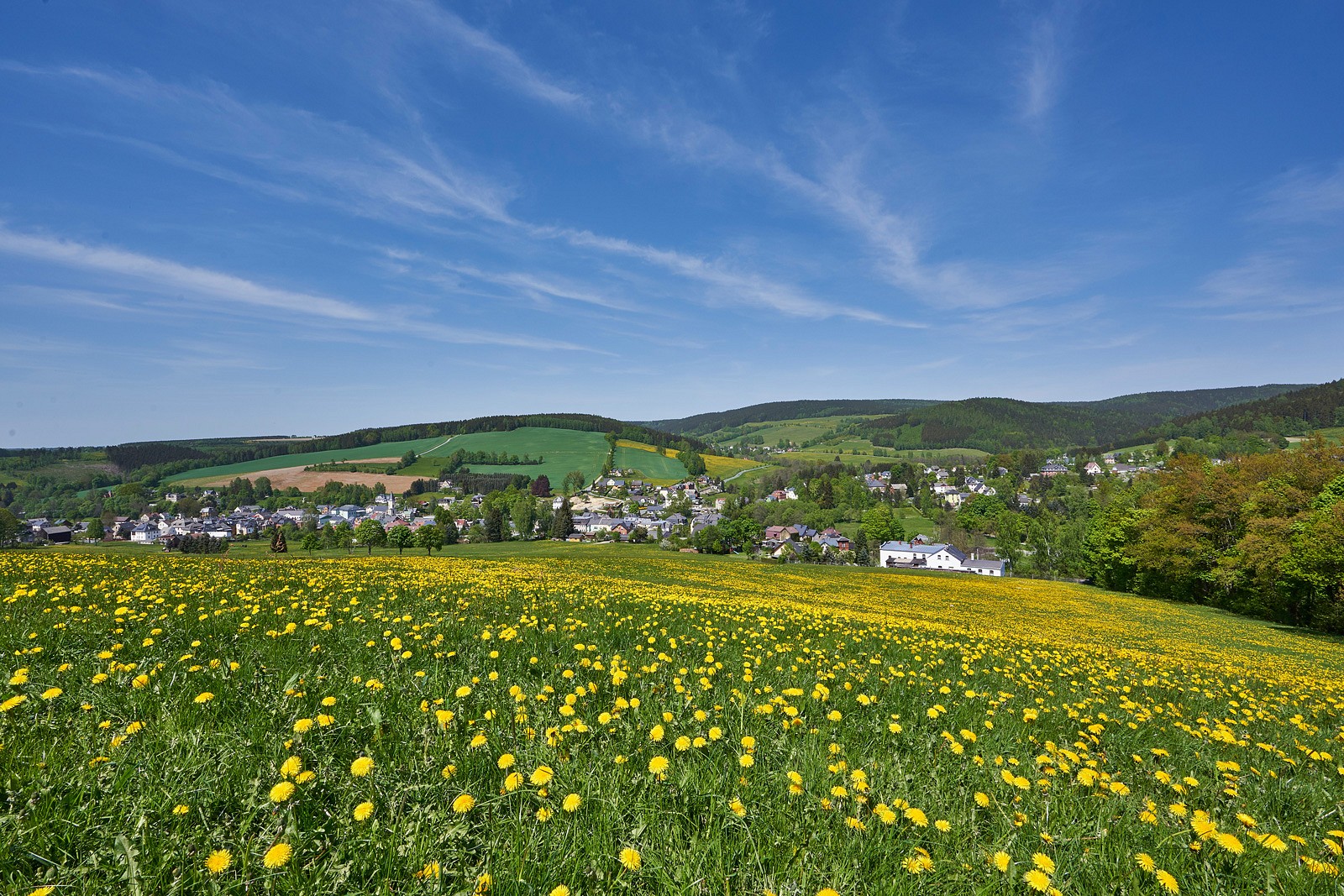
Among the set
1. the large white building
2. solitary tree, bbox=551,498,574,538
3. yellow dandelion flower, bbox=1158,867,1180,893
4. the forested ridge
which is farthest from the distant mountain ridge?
yellow dandelion flower, bbox=1158,867,1180,893

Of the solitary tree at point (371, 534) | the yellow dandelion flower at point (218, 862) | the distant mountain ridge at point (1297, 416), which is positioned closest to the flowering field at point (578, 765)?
the yellow dandelion flower at point (218, 862)

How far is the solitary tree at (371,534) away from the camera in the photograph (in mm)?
78000

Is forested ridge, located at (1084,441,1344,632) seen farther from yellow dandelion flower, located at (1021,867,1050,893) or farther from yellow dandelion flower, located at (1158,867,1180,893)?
yellow dandelion flower, located at (1021,867,1050,893)

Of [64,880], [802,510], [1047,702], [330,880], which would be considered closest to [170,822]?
[64,880]

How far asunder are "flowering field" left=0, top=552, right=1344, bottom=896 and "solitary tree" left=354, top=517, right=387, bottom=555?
78.6 m

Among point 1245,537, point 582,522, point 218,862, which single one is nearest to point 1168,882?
point 218,862

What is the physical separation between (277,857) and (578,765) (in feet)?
5.41

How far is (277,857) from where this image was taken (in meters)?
2.17

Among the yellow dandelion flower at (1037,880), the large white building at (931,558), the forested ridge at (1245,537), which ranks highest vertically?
the yellow dandelion flower at (1037,880)

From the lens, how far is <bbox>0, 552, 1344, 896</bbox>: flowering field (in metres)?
2.54

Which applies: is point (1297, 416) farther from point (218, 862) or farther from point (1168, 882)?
point (218, 862)

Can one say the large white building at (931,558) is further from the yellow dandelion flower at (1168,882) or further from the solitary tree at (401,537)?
the yellow dandelion flower at (1168,882)

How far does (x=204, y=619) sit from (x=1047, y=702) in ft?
35.6

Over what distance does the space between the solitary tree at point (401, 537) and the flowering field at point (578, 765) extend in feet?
246
